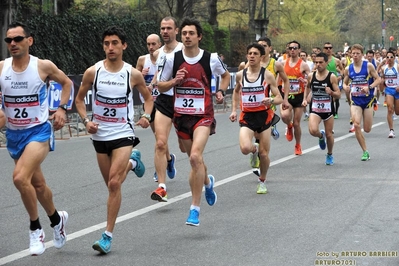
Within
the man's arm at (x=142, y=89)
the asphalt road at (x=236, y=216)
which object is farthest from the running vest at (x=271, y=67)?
the man's arm at (x=142, y=89)

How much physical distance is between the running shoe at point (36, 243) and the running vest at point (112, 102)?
1.15m

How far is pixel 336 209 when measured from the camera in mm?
9812

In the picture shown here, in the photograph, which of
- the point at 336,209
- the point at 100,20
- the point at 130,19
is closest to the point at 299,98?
the point at 336,209

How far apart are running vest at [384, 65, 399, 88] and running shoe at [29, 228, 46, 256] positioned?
13.4 m

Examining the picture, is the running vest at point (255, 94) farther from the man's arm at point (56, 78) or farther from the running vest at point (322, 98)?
the man's arm at point (56, 78)

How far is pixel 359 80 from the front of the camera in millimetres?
16062

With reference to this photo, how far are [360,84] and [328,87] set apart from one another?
66.2 inches

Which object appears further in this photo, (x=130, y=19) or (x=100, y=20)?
(x=130, y=19)

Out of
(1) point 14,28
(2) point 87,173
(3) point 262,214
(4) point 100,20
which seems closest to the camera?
(1) point 14,28

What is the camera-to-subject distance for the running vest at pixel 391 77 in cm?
1960

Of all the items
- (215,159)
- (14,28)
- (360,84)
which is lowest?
(215,159)

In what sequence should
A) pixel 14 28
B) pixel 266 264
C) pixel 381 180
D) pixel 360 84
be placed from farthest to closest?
pixel 360 84
pixel 381 180
pixel 14 28
pixel 266 264

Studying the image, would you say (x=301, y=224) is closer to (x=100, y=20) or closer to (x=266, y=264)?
(x=266, y=264)

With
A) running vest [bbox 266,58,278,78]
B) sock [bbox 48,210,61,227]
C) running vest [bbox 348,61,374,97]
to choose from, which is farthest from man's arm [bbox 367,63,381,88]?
sock [bbox 48,210,61,227]
